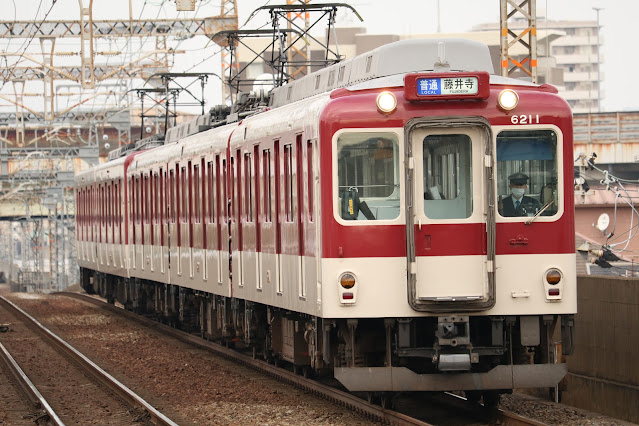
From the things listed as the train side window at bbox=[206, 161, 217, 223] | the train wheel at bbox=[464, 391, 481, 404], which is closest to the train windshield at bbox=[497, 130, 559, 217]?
the train wheel at bbox=[464, 391, 481, 404]

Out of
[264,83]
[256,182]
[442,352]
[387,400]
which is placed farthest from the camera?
[264,83]

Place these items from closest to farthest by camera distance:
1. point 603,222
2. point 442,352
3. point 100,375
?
1. point 442,352
2. point 100,375
3. point 603,222

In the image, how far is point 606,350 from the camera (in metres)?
13.8

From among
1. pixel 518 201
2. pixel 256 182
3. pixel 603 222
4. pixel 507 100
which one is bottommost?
pixel 603 222

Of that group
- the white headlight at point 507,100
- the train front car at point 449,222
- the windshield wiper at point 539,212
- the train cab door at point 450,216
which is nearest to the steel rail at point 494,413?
the train front car at point 449,222

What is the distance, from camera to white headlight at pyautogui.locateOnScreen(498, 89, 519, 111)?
424 inches

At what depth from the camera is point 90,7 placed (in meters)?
28.0

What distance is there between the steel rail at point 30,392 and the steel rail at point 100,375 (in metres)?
0.83

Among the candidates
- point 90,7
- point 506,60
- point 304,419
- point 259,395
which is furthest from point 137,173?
point 304,419

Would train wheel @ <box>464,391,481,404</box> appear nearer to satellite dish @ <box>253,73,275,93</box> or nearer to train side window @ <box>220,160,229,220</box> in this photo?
train side window @ <box>220,160,229,220</box>

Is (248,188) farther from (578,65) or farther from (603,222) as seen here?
(578,65)

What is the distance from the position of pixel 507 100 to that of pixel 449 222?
45.6 inches

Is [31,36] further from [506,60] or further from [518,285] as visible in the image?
[518,285]

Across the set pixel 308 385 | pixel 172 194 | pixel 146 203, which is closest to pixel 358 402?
pixel 308 385
